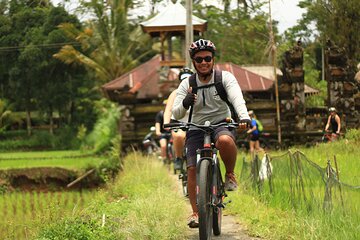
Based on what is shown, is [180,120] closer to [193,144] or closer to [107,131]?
[193,144]

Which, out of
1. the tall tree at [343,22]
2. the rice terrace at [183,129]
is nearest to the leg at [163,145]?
the rice terrace at [183,129]

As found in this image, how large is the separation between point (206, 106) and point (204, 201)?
1.09m

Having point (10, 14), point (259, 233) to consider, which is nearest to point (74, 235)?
point (259, 233)

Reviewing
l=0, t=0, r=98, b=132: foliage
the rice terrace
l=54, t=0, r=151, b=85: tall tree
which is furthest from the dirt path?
l=54, t=0, r=151, b=85: tall tree

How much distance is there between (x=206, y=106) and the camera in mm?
7164

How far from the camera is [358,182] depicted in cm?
718

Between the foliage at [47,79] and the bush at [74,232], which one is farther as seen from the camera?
the foliage at [47,79]

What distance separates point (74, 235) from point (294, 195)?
2.36 metres

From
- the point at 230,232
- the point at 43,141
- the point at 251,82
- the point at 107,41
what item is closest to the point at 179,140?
the point at 230,232

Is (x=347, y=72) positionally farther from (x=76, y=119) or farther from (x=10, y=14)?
(x=76, y=119)

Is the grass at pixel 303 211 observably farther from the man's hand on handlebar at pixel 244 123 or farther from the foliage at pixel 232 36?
the foliage at pixel 232 36

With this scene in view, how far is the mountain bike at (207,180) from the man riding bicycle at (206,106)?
0.09 metres

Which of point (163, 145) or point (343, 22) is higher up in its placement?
point (343, 22)

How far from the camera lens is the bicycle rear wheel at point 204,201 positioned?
639 cm
